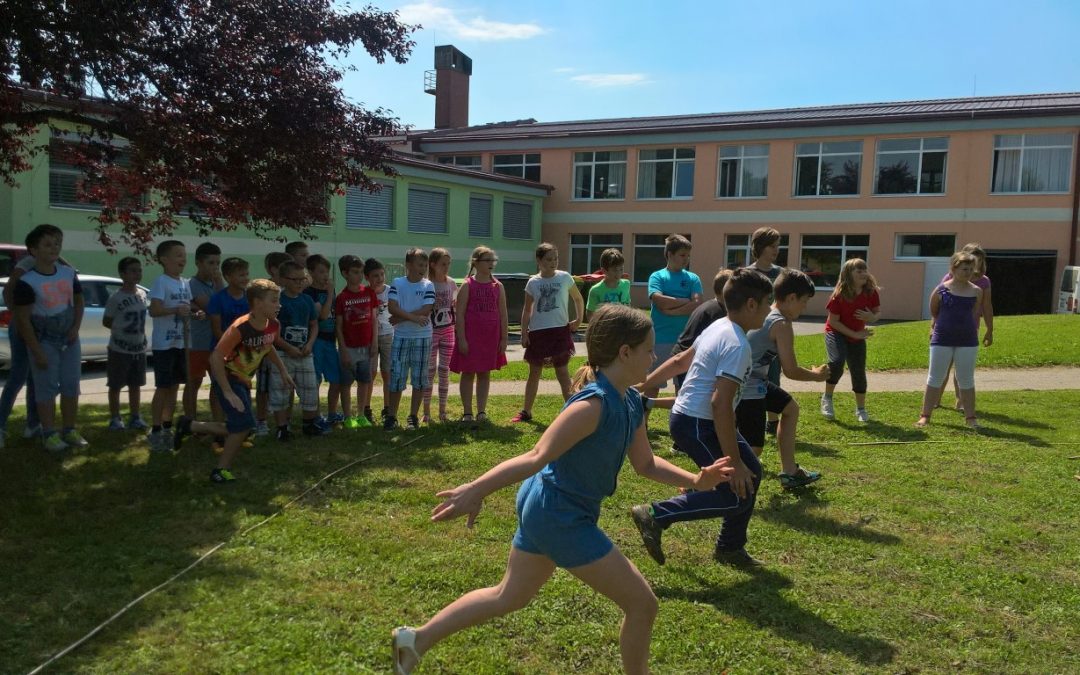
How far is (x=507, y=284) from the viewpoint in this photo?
22500 millimetres

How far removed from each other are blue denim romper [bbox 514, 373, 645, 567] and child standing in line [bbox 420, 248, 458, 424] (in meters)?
5.74

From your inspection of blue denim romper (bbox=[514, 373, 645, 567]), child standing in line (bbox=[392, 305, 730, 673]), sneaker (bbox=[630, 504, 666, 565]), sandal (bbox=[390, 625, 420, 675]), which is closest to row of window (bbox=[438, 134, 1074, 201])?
sneaker (bbox=[630, 504, 666, 565])

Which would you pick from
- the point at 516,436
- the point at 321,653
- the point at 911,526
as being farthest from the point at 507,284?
the point at 321,653

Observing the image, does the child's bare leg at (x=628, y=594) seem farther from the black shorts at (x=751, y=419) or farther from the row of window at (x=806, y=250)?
the row of window at (x=806, y=250)

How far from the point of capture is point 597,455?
10.5ft

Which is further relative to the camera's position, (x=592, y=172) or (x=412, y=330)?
(x=592, y=172)

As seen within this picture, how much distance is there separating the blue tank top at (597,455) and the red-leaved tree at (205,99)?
630 cm

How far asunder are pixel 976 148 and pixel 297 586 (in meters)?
31.6

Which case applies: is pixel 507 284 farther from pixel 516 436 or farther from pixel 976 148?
pixel 976 148

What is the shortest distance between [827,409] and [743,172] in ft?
86.1

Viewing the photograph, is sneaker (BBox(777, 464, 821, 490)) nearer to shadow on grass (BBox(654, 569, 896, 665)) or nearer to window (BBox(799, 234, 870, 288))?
shadow on grass (BBox(654, 569, 896, 665))

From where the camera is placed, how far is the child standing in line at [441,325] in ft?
29.2

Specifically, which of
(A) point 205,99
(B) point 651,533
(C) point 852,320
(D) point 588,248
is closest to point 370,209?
(D) point 588,248

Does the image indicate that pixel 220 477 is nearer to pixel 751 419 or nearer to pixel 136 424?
pixel 136 424
